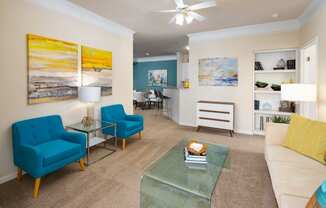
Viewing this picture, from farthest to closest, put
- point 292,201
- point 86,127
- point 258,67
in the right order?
point 258,67
point 86,127
point 292,201

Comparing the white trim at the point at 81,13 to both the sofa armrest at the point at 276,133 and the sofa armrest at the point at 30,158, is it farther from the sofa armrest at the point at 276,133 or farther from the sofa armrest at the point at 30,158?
the sofa armrest at the point at 276,133

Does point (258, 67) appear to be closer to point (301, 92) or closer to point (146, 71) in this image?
point (301, 92)

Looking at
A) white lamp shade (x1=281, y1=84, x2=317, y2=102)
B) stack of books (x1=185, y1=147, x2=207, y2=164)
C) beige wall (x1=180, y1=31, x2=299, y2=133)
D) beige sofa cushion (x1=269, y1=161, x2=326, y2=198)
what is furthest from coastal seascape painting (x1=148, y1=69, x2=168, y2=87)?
beige sofa cushion (x1=269, y1=161, x2=326, y2=198)

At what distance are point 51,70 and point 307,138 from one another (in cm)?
376

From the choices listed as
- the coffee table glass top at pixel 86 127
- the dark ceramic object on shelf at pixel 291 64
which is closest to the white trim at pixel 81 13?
the coffee table glass top at pixel 86 127

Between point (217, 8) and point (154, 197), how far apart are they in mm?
3332

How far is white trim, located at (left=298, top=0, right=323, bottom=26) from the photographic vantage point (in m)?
2.99

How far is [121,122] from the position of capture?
3545 mm

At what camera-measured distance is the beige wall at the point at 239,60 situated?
4.29 m

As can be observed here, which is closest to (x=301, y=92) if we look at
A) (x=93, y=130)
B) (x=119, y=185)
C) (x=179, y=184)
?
(x=179, y=184)

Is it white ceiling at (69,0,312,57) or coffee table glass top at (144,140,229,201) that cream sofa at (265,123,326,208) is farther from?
white ceiling at (69,0,312,57)

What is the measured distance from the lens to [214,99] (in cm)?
499

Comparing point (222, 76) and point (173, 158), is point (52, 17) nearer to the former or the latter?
point (173, 158)

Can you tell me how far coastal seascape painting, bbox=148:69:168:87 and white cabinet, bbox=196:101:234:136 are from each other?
17.2 feet
